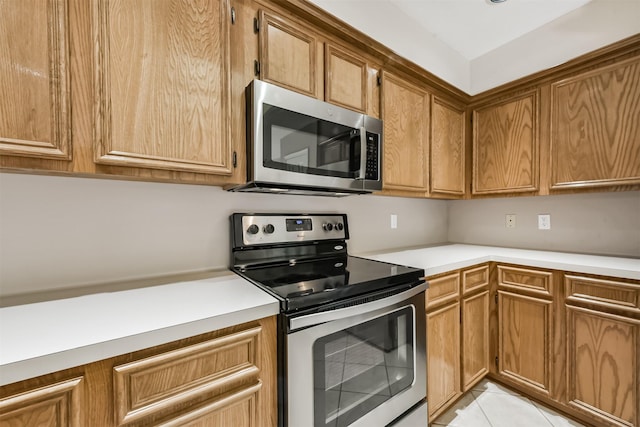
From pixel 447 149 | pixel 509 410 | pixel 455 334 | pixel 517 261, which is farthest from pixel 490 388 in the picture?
pixel 447 149

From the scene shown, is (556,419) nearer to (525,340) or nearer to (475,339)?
(525,340)

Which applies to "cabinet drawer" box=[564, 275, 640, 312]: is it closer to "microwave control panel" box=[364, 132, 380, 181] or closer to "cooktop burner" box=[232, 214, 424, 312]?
"cooktop burner" box=[232, 214, 424, 312]

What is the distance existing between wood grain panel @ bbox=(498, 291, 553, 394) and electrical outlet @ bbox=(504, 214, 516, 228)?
711 mm

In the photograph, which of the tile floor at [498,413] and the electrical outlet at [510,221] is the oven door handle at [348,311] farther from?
the electrical outlet at [510,221]

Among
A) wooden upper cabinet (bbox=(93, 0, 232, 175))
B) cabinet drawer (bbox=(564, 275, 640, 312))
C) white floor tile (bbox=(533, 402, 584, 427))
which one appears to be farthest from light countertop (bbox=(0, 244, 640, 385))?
white floor tile (bbox=(533, 402, 584, 427))

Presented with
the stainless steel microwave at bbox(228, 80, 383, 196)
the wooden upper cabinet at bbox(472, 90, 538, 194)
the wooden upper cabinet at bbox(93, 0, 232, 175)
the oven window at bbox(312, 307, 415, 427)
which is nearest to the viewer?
the wooden upper cabinet at bbox(93, 0, 232, 175)

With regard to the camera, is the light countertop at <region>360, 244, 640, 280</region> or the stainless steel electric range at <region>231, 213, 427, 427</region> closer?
the stainless steel electric range at <region>231, 213, 427, 427</region>

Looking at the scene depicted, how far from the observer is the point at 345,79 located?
1.52 m

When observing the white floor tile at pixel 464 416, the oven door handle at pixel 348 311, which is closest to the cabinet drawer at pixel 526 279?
the white floor tile at pixel 464 416

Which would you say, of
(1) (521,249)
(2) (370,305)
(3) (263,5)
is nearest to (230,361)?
(2) (370,305)

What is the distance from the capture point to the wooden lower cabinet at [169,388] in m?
0.62

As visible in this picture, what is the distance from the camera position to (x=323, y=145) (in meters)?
1.37

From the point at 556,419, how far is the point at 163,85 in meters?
2.62

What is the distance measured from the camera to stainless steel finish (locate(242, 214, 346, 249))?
57.5 inches
